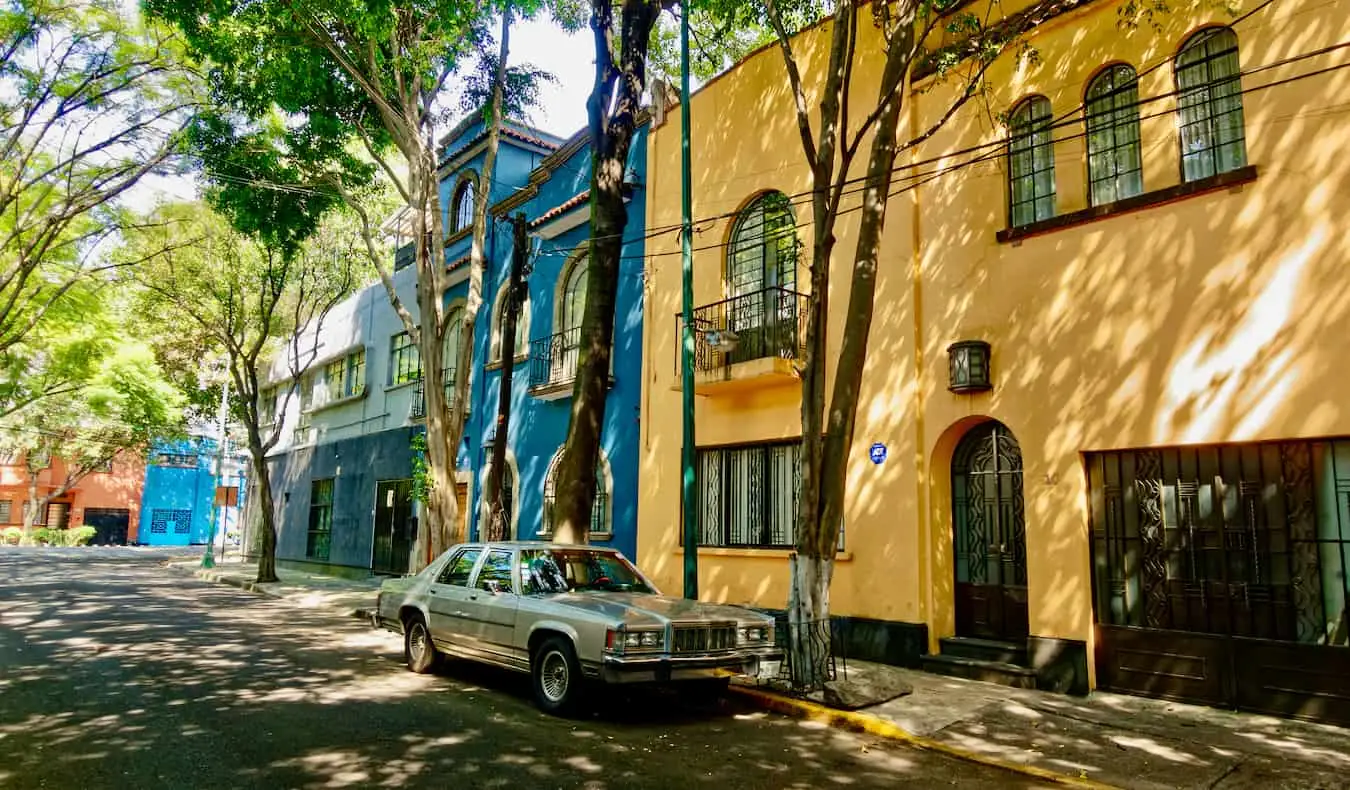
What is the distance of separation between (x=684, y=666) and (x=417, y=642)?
3.74 metres

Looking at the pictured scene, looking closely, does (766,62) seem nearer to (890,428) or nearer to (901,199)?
(901,199)

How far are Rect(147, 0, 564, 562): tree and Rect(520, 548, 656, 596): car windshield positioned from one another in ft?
18.8

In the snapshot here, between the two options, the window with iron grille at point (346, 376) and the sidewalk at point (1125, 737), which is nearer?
the sidewalk at point (1125, 737)

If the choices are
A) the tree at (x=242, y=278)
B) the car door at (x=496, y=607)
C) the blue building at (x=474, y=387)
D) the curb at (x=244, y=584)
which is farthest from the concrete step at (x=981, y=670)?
the tree at (x=242, y=278)

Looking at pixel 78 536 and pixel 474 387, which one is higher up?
pixel 474 387

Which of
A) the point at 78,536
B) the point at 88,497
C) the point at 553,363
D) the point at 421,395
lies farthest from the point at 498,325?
the point at 88,497

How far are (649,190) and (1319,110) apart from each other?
9745 millimetres

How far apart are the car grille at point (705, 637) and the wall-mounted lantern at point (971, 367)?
4267 mm

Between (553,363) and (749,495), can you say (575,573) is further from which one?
(553,363)

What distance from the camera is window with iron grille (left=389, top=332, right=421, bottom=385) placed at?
2275cm

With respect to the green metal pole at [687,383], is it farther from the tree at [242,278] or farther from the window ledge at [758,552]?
the tree at [242,278]

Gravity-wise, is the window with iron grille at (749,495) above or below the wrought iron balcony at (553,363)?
below

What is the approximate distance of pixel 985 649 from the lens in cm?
952

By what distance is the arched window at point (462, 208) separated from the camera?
2159cm
